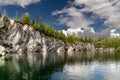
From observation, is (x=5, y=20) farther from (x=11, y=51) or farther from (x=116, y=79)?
(x=116, y=79)

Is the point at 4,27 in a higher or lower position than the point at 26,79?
higher

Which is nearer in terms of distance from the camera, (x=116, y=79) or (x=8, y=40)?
(x=116, y=79)

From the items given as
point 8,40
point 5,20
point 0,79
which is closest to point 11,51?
point 8,40

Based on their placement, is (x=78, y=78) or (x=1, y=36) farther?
(x=1, y=36)

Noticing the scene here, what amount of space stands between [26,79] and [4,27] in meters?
131

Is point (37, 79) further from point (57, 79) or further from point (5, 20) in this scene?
point (5, 20)

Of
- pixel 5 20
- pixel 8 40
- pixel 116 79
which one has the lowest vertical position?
pixel 116 79

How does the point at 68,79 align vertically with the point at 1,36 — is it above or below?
below

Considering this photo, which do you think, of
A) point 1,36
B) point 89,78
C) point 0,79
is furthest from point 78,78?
point 1,36

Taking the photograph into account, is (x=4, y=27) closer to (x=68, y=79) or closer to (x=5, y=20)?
(x=5, y=20)

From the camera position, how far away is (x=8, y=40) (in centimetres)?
19850

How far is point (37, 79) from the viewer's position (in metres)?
72.6

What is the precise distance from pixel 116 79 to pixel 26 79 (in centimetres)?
2760

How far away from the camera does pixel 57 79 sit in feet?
237
